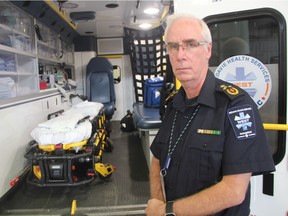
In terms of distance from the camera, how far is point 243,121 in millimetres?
906

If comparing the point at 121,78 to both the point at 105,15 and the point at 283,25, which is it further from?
the point at 283,25

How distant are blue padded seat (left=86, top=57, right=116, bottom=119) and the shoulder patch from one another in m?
5.65

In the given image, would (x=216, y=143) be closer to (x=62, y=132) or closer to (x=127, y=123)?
(x=62, y=132)

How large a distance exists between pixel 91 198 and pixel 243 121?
2.43 m

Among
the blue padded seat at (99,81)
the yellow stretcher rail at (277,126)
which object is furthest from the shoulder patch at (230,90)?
the blue padded seat at (99,81)

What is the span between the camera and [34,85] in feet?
13.0

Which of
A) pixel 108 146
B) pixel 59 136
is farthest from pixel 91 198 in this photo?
pixel 108 146

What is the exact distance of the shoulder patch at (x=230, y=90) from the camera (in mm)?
960

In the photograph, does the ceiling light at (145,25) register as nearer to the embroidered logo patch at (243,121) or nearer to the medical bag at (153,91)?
the medical bag at (153,91)

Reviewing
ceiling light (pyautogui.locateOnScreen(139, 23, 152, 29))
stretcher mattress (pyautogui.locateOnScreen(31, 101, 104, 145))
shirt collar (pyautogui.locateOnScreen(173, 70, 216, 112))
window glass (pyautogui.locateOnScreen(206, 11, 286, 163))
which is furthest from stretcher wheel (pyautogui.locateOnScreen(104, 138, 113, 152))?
shirt collar (pyautogui.locateOnScreen(173, 70, 216, 112))

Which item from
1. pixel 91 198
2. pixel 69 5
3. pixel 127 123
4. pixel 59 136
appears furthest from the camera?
pixel 127 123

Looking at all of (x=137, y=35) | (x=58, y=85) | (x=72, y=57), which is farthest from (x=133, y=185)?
(x=72, y=57)

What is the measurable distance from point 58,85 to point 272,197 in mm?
4516

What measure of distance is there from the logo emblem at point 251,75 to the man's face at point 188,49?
552 millimetres
